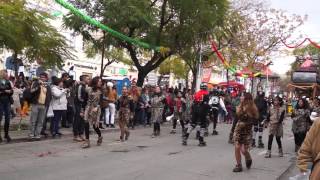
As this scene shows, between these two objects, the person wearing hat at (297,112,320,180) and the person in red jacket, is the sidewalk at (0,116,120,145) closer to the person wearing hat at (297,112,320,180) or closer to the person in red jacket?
the person in red jacket

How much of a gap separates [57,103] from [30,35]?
213cm

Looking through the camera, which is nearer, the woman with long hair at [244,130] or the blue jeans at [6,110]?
the woman with long hair at [244,130]

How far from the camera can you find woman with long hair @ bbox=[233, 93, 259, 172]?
10.9m

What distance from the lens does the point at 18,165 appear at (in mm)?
10406

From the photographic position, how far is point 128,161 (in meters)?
11.6

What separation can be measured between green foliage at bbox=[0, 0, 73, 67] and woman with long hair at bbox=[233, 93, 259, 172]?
6589mm

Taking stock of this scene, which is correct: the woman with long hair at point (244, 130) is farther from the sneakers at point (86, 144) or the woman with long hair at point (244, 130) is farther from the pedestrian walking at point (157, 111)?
the pedestrian walking at point (157, 111)

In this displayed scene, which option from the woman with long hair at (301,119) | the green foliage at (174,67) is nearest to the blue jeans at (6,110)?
the woman with long hair at (301,119)

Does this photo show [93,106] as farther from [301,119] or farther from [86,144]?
[301,119]

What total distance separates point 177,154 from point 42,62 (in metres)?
6.85

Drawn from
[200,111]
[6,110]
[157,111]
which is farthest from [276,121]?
[6,110]

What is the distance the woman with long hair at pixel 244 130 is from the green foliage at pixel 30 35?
6.59 m

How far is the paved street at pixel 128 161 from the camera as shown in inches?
385

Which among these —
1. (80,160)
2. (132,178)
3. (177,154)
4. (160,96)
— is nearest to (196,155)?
(177,154)
